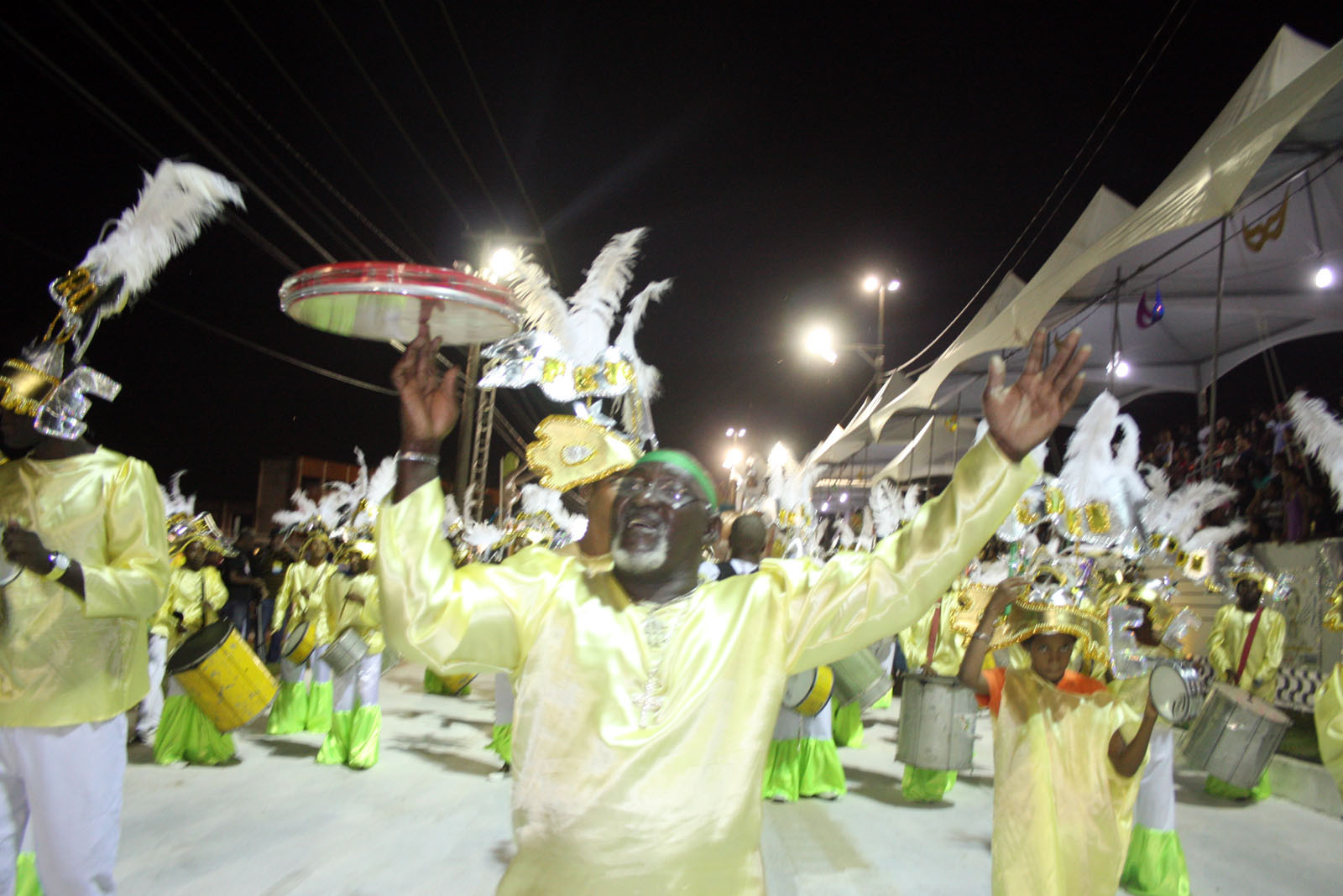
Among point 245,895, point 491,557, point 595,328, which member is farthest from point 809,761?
point 491,557

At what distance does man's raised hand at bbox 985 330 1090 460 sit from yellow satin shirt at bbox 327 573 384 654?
649 cm

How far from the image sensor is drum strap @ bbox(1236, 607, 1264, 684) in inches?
334

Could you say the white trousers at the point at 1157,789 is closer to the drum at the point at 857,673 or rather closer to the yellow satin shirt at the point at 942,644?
the drum at the point at 857,673

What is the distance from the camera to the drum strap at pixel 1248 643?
8.48 m

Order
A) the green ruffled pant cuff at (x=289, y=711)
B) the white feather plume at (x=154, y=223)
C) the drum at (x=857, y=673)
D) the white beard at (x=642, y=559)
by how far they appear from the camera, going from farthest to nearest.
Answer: the green ruffled pant cuff at (x=289, y=711) → the drum at (x=857, y=673) → the white feather plume at (x=154, y=223) → the white beard at (x=642, y=559)

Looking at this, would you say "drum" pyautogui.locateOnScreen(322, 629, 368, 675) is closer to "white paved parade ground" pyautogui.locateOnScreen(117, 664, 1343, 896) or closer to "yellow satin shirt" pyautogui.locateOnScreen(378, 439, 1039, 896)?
"white paved parade ground" pyautogui.locateOnScreen(117, 664, 1343, 896)

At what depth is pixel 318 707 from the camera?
9398mm

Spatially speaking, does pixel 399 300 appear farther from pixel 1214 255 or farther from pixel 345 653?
pixel 1214 255

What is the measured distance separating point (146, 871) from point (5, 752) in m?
2.30

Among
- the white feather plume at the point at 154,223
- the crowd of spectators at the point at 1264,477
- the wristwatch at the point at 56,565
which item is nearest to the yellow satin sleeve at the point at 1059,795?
the wristwatch at the point at 56,565

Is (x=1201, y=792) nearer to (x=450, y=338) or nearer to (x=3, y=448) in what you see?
(x=450, y=338)

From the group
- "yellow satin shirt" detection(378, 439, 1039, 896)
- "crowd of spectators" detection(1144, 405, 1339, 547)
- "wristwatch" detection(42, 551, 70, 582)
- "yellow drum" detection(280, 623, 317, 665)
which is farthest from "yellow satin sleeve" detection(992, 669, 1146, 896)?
"yellow drum" detection(280, 623, 317, 665)

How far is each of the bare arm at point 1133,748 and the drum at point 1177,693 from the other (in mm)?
66

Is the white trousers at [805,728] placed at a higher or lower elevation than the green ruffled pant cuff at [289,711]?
higher
